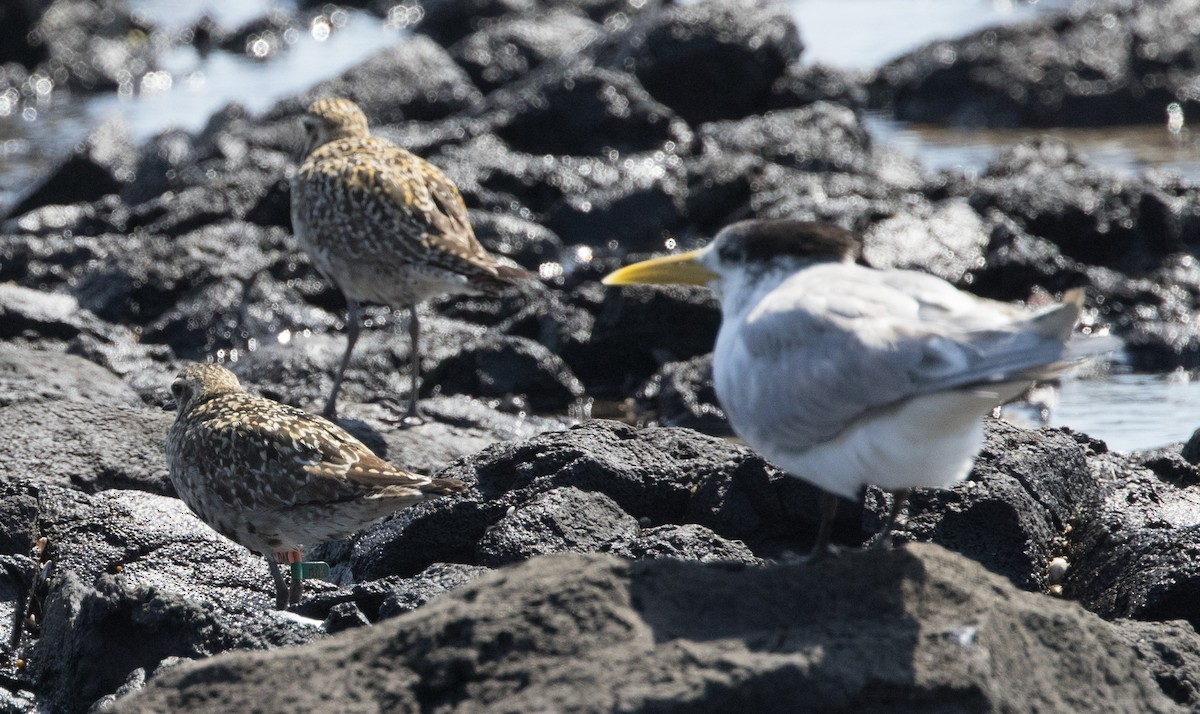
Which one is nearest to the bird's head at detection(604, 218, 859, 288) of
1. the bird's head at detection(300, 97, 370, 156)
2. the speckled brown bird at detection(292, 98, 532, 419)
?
the speckled brown bird at detection(292, 98, 532, 419)

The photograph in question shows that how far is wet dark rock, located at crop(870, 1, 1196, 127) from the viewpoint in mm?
21766

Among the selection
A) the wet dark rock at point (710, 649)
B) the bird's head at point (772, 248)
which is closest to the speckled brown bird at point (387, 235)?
the bird's head at point (772, 248)

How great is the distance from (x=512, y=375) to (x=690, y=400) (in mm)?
1447

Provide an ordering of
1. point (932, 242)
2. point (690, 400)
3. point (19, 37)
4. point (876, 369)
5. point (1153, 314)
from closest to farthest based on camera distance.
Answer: point (876, 369), point (690, 400), point (1153, 314), point (932, 242), point (19, 37)

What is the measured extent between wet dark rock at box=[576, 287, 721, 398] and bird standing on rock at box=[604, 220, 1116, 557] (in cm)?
647

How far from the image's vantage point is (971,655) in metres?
4.31

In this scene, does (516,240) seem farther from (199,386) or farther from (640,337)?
(199,386)

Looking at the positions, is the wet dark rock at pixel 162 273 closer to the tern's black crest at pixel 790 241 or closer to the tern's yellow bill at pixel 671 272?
the tern's yellow bill at pixel 671 272

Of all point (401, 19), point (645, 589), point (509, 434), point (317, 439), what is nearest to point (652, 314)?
point (509, 434)

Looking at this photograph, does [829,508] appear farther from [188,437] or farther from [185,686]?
[188,437]

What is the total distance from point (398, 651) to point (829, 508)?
1.77 m

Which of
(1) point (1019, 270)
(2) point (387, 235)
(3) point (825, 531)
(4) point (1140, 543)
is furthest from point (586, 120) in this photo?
(3) point (825, 531)

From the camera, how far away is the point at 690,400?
35.9 feet

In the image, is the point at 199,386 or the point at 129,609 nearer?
the point at 129,609
